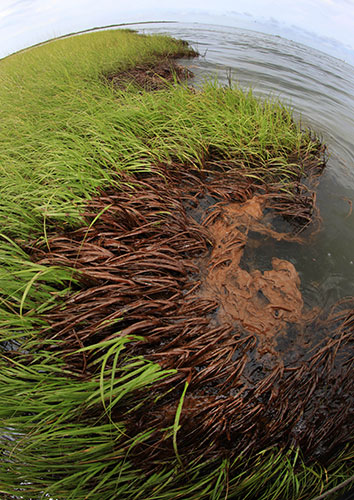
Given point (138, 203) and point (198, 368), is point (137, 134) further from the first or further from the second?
point (198, 368)

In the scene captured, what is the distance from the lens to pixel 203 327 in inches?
73.1

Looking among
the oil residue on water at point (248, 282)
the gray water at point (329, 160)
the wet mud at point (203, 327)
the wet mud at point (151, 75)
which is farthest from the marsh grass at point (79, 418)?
the wet mud at point (151, 75)

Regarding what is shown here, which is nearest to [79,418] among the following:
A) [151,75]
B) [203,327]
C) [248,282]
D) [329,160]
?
[203,327]

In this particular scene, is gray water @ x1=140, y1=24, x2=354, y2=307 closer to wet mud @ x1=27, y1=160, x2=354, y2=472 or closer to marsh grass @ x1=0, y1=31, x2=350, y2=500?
wet mud @ x1=27, y1=160, x2=354, y2=472

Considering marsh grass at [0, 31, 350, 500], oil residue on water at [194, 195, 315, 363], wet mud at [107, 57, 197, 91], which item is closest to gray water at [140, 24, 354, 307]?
oil residue on water at [194, 195, 315, 363]

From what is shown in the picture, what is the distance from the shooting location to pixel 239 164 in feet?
10.8

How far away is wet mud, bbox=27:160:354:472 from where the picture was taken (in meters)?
1.48

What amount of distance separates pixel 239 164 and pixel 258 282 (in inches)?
69.4

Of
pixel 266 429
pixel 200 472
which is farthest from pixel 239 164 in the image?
pixel 200 472

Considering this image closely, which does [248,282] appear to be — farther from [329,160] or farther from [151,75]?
[151,75]

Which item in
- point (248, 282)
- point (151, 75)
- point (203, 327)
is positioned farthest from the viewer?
point (151, 75)

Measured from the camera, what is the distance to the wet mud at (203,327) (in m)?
1.48

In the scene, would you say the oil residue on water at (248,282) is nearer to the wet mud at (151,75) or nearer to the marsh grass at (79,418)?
the marsh grass at (79,418)

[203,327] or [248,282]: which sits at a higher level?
[248,282]
